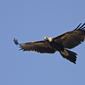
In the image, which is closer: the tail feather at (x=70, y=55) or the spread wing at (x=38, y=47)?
the tail feather at (x=70, y=55)

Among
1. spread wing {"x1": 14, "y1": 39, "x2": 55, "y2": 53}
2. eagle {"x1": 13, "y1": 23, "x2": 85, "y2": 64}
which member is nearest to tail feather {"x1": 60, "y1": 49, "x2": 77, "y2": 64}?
eagle {"x1": 13, "y1": 23, "x2": 85, "y2": 64}

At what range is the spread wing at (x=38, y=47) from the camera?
23172 mm

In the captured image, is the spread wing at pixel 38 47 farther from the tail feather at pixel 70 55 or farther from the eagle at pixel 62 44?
the tail feather at pixel 70 55

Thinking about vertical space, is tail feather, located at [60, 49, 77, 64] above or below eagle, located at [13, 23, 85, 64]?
below

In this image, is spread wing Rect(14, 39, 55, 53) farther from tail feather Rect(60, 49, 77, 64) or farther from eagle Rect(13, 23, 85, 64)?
tail feather Rect(60, 49, 77, 64)

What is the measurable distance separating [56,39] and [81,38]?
1.35 meters

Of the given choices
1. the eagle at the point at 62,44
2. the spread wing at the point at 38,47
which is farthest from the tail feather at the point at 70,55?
the spread wing at the point at 38,47

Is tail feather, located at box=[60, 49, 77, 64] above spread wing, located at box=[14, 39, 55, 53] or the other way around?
the other way around

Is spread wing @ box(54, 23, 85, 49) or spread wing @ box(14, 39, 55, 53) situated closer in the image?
spread wing @ box(54, 23, 85, 49)

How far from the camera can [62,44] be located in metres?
22.5

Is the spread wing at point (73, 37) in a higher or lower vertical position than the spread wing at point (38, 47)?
lower

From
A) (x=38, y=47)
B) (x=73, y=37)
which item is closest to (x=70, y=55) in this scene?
(x=73, y=37)

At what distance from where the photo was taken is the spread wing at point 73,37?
849 inches

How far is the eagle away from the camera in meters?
21.6
